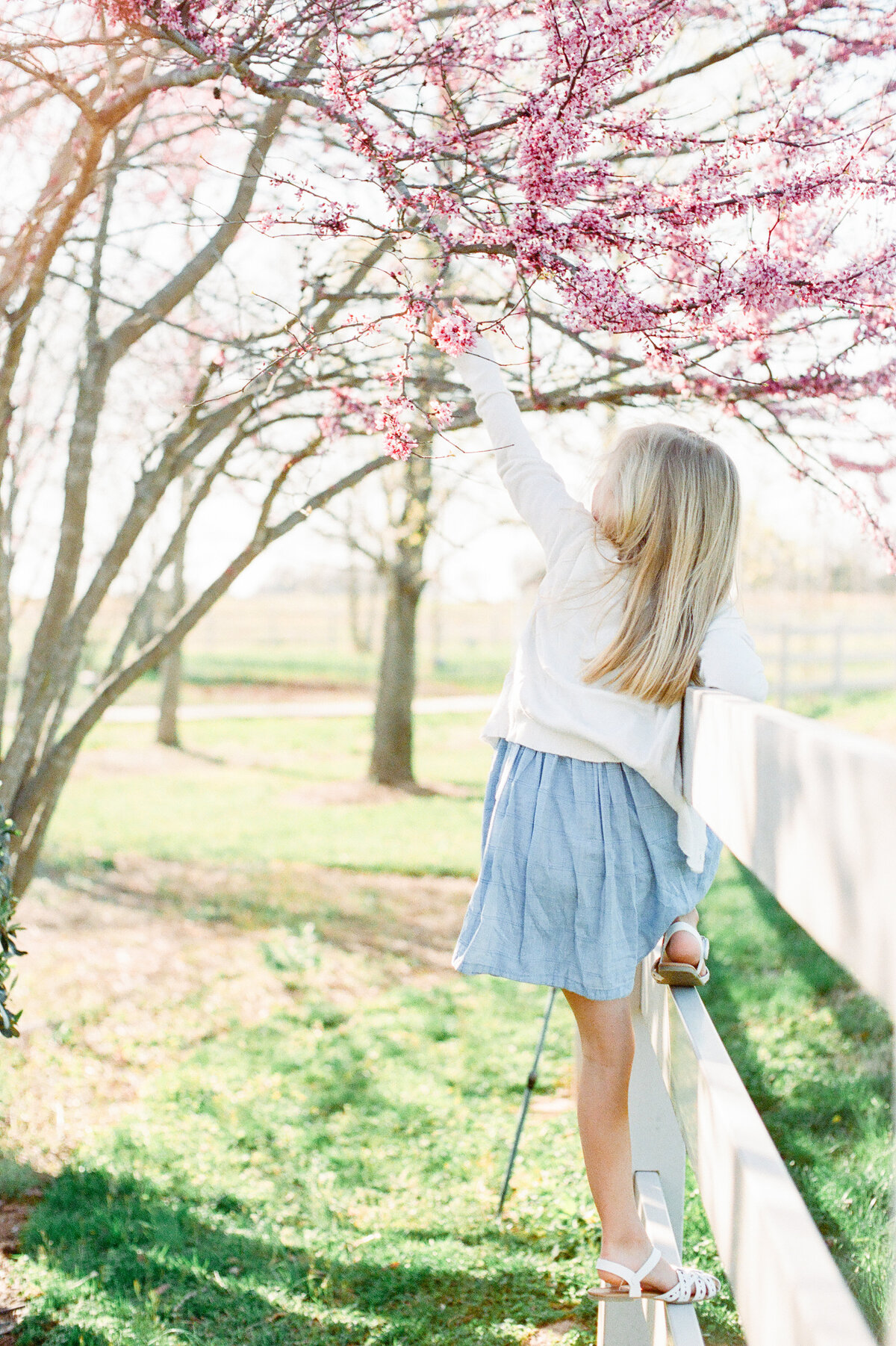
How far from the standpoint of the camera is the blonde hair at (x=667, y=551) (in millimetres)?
1991

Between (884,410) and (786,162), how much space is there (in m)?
1.07

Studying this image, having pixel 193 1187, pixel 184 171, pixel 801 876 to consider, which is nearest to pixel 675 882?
pixel 801 876

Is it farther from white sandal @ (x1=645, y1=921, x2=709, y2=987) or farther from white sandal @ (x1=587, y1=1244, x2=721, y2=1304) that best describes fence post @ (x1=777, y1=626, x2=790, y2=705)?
white sandal @ (x1=587, y1=1244, x2=721, y2=1304)

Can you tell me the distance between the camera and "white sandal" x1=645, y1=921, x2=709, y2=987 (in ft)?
6.47

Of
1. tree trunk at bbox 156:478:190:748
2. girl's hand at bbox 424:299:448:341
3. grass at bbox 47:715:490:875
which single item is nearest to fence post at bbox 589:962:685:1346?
girl's hand at bbox 424:299:448:341

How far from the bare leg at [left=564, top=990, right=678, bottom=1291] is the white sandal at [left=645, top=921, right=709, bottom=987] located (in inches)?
4.8

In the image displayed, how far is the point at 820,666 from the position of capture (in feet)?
68.7

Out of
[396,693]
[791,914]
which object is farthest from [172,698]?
[791,914]

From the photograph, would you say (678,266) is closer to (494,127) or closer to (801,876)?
(494,127)

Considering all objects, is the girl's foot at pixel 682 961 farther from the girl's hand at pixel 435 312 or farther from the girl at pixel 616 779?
the girl's hand at pixel 435 312

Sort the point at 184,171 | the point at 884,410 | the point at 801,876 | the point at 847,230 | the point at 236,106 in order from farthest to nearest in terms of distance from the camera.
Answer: the point at 184,171 → the point at 236,106 → the point at 884,410 → the point at 847,230 → the point at 801,876

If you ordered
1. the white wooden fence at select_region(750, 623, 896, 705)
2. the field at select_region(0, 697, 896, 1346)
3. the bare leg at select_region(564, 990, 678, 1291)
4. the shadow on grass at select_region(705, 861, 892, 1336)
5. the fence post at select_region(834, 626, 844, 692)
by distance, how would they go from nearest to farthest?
the bare leg at select_region(564, 990, 678, 1291) → the field at select_region(0, 697, 896, 1346) → the shadow on grass at select_region(705, 861, 892, 1336) → the white wooden fence at select_region(750, 623, 896, 705) → the fence post at select_region(834, 626, 844, 692)

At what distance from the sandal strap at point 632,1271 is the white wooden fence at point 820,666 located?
42.3 feet

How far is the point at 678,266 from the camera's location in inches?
109
